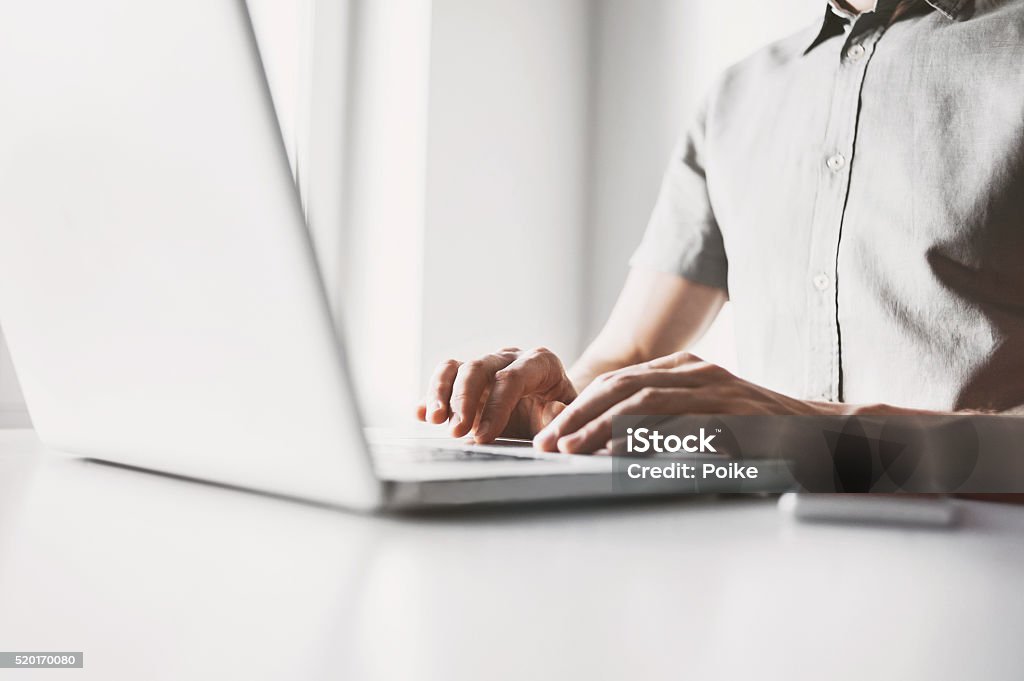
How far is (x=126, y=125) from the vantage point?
0.27 m

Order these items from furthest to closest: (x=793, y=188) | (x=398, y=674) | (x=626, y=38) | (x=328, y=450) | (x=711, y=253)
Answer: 1. (x=626, y=38)
2. (x=711, y=253)
3. (x=793, y=188)
4. (x=328, y=450)
5. (x=398, y=674)

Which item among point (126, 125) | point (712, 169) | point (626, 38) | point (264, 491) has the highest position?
point (626, 38)

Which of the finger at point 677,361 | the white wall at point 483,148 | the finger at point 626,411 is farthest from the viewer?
the white wall at point 483,148

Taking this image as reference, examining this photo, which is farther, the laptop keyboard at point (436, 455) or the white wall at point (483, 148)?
the white wall at point (483, 148)

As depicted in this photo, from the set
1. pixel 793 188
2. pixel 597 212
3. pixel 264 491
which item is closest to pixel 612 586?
pixel 264 491

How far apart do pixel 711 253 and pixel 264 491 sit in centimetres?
80

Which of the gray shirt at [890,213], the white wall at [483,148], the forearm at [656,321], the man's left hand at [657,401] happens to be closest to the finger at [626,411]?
the man's left hand at [657,401]

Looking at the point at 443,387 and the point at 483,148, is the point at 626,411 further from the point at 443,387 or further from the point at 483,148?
the point at 483,148

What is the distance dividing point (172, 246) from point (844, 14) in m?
0.87

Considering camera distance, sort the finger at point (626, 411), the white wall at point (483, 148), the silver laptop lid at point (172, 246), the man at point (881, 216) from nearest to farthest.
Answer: the silver laptop lid at point (172, 246) < the finger at point (626, 411) < the man at point (881, 216) < the white wall at point (483, 148)

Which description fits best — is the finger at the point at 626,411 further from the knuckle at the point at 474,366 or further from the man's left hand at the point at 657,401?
the knuckle at the point at 474,366

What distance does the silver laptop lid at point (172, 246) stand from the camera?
22cm

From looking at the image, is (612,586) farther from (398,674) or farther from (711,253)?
(711,253)

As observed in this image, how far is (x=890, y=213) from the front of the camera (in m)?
0.80
